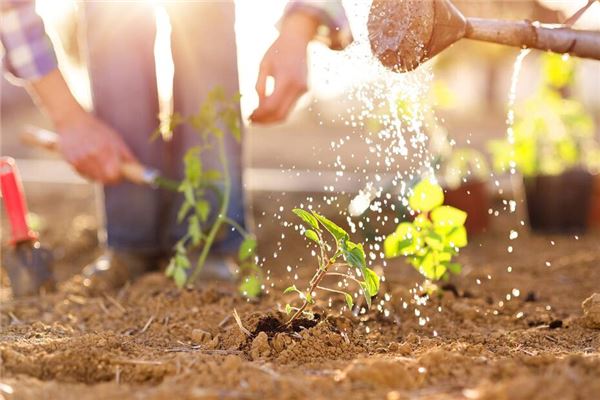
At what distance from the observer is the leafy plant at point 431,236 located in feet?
5.90

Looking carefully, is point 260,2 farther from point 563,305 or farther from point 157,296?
point 563,305

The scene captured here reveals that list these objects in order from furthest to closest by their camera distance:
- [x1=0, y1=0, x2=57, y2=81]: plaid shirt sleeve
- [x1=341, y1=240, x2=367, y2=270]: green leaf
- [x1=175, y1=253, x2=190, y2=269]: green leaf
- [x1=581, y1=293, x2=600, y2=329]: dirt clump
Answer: [x1=0, y1=0, x2=57, y2=81]: plaid shirt sleeve, [x1=175, y1=253, x2=190, y2=269]: green leaf, [x1=581, y1=293, x2=600, y2=329]: dirt clump, [x1=341, y1=240, x2=367, y2=270]: green leaf

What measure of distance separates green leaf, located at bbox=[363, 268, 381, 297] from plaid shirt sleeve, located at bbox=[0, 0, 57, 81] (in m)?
1.25

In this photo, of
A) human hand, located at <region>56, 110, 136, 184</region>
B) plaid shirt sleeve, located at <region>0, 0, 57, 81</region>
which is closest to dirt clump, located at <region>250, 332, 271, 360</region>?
human hand, located at <region>56, 110, 136, 184</region>

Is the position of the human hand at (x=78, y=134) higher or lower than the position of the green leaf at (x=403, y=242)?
higher

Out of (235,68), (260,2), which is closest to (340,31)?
(260,2)

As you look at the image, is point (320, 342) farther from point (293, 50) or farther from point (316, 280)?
point (293, 50)

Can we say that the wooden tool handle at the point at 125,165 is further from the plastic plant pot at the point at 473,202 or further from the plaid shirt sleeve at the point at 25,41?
the plastic plant pot at the point at 473,202

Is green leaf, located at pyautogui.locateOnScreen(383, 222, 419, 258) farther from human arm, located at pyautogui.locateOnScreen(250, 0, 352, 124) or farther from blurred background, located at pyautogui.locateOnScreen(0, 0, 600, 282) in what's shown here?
human arm, located at pyautogui.locateOnScreen(250, 0, 352, 124)

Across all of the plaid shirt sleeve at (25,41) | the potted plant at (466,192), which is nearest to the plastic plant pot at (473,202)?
the potted plant at (466,192)

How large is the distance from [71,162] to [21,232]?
247 mm

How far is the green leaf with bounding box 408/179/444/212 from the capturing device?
6.04 feet

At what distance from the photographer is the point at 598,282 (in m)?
2.24

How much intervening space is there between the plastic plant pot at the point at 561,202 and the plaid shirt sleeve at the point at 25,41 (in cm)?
190
